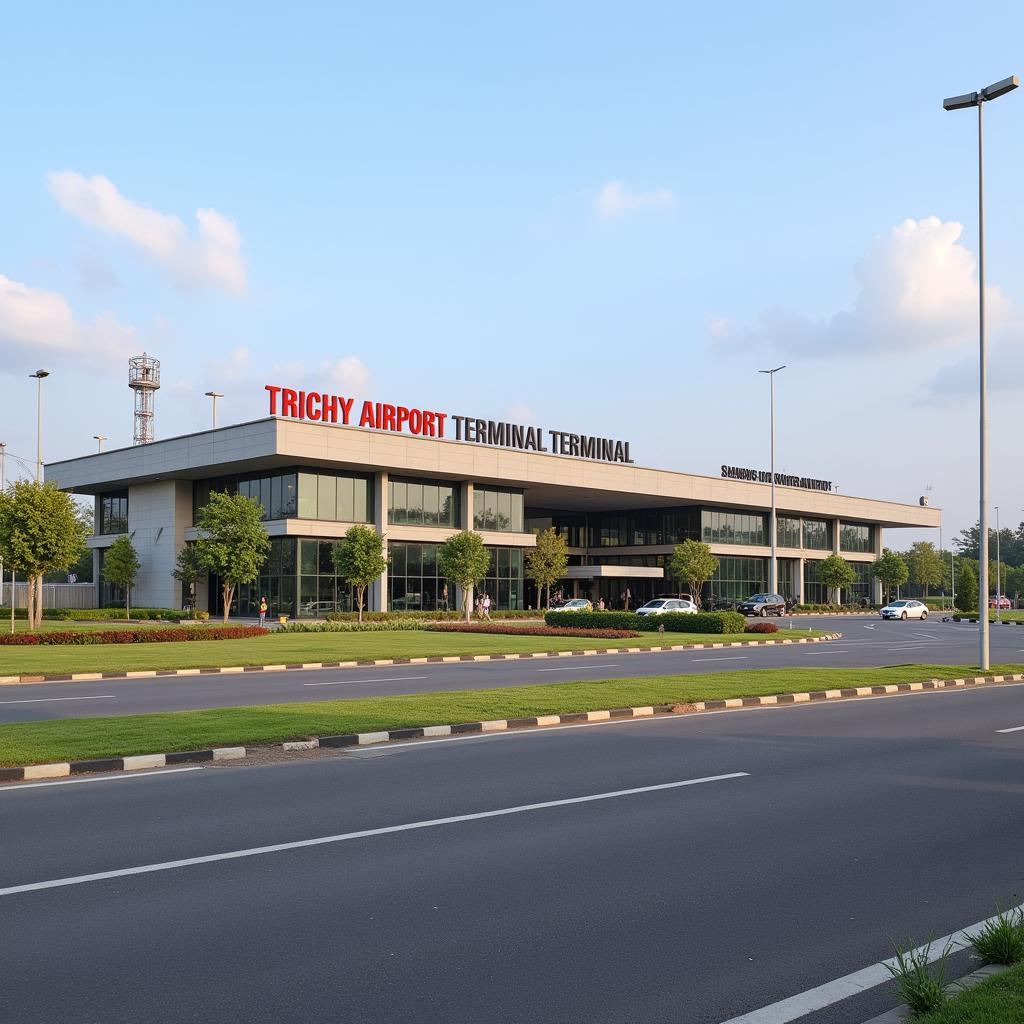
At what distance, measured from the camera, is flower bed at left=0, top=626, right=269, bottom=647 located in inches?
1244

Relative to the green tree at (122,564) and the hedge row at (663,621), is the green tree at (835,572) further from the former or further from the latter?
the green tree at (122,564)

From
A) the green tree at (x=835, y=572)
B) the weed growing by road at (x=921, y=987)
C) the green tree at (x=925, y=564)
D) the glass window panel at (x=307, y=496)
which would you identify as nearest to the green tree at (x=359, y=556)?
the glass window panel at (x=307, y=496)

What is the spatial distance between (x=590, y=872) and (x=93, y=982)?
3.20m

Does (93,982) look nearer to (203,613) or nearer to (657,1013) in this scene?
(657,1013)

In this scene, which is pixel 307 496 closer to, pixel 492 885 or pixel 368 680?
pixel 368 680

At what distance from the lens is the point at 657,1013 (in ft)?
15.1

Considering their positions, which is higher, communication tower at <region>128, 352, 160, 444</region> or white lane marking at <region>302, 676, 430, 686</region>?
communication tower at <region>128, 352, 160, 444</region>

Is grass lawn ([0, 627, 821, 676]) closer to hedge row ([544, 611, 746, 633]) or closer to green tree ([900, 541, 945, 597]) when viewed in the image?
hedge row ([544, 611, 746, 633])

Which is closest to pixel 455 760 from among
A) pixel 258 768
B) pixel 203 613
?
pixel 258 768

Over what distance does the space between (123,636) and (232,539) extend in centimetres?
1540

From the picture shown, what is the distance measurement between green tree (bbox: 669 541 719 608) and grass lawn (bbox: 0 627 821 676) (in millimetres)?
30204

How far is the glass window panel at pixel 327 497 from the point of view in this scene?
2202 inches

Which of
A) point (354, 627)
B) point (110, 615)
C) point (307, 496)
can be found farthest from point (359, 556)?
point (110, 615)

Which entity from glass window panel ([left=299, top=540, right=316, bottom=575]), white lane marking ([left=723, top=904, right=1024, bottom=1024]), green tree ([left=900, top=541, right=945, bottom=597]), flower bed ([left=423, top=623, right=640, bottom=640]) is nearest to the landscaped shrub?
flower bed ([left=423, top=623, right=640, bottom=640])
